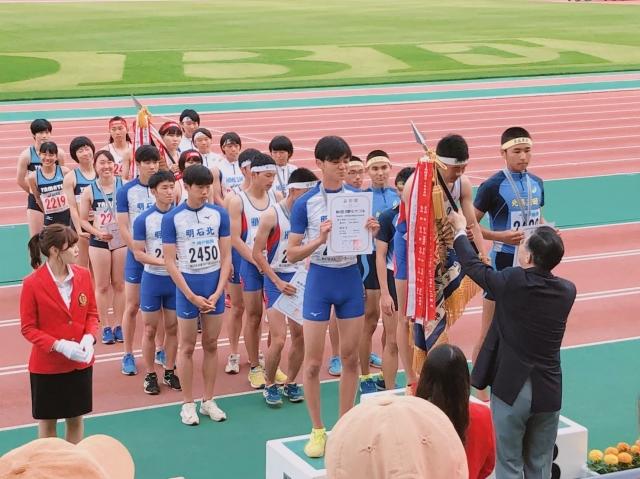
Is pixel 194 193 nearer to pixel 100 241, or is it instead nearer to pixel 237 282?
pixel 237 282

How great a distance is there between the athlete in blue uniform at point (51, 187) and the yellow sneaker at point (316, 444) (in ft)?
17.4

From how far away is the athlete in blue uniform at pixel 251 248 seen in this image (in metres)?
9.17

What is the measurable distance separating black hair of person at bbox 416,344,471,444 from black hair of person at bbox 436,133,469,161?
120 inches

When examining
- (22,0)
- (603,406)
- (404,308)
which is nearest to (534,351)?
(404,308)

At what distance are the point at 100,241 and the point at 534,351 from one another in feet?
18.6

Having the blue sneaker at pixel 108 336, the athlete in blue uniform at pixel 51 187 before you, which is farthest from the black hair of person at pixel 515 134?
the athlete in blue uniform at pixel 51 187

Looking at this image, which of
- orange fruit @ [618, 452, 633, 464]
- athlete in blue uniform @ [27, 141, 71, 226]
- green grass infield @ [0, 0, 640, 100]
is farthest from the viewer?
green grass infield @ [0, 0, 640, 100]

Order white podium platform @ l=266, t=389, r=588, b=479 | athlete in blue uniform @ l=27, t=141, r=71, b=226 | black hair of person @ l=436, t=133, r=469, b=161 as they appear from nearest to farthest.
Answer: white podium platform @ l=266, t=389, r=588, b=479 → black hair of person @ l=436, t=133, r=469, b=161 → athlete in blue uniform @ l=27, t=141, r=71, b=226

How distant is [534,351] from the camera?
228 inches

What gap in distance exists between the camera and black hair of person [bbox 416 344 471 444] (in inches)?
171

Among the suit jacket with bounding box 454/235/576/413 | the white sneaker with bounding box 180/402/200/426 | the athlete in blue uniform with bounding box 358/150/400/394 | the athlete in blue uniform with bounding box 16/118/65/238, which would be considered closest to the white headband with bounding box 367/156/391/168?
the athlete in blue uniform with bounding box 358/150/400/394

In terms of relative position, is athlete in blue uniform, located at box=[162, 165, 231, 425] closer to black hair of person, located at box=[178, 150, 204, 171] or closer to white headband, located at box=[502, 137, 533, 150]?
black hair of person, located at box=[178, 150, 204, 171]

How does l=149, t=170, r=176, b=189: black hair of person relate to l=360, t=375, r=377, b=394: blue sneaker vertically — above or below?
above

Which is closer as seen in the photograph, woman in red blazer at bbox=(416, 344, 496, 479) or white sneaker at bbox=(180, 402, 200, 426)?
woman in red blazer at bbox=(416, 344, 496, 479)
